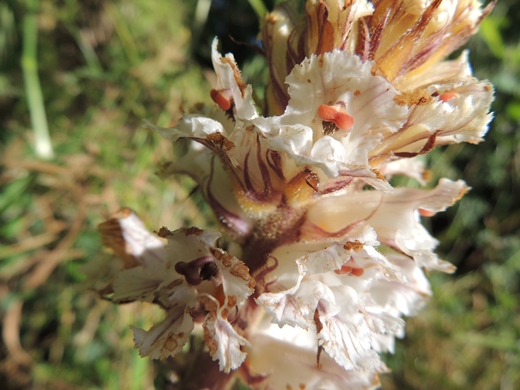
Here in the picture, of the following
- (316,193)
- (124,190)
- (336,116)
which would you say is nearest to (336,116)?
(336,116)

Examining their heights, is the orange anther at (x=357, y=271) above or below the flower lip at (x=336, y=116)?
below

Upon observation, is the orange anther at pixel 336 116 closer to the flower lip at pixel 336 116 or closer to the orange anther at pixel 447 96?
the flower lip at pixel 336 116

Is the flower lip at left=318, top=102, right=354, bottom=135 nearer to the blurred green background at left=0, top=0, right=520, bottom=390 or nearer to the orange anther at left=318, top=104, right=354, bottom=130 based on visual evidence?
the orange anther at left=318, top=104, right=354, bottom=130

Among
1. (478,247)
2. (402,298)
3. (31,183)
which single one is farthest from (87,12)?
(478,247)

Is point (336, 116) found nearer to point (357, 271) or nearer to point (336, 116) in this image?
point (336, 116)

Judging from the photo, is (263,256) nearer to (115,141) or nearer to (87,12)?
(115,141)

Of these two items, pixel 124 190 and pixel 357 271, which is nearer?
pixel 357 271

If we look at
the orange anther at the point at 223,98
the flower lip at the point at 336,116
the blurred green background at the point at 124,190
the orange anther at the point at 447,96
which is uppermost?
the orange anther at the point at 447,96

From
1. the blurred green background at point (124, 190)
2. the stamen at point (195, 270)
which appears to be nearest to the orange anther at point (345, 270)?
the stamen at point (195, 270)
